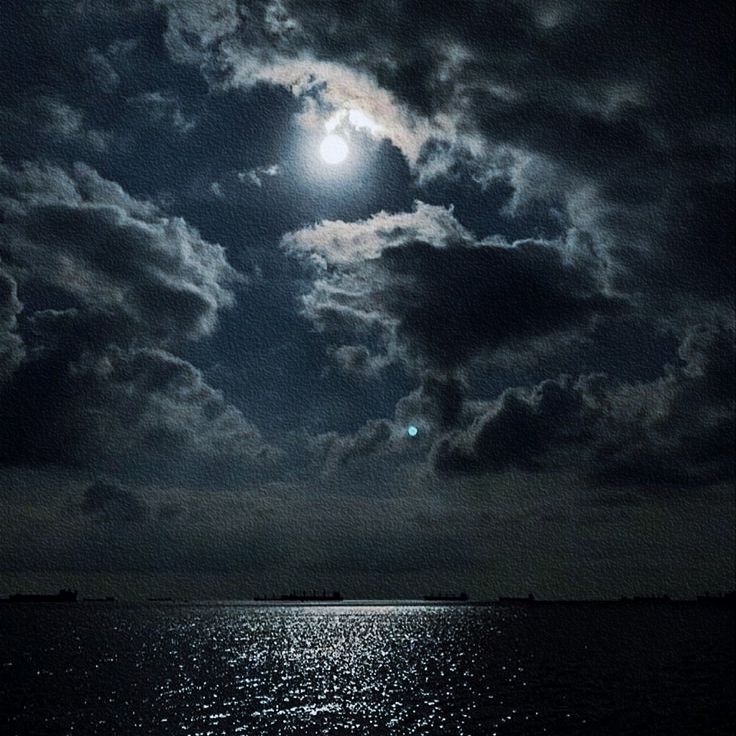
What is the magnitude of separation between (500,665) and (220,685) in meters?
45.8

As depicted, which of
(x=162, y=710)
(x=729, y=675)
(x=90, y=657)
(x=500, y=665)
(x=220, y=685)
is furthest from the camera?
(x=90, y=657)

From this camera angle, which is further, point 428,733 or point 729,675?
point 729,675

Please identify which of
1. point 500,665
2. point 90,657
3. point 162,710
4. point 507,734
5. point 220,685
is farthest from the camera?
point 90,657

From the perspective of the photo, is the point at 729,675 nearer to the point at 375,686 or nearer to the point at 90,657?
the point at 375,686

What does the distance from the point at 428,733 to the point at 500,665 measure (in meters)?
58.1

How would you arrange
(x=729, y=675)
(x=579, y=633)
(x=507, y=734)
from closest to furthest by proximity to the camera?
(x=507, y=734), (x=729, y=675), (x=579, y=633)

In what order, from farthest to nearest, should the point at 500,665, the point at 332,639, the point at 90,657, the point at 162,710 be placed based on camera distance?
the point at 332,639 → the point at 90,657 → the point at 500,665 → the point at 162,710

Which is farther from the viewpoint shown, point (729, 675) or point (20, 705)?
point (729, 675)

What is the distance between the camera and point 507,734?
58.0 meters

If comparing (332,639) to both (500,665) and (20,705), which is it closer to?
(500,665)

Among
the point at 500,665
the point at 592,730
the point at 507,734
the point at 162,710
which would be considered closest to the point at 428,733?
the point at 507,734

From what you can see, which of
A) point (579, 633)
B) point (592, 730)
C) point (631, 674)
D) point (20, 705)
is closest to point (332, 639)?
point (579, 633)

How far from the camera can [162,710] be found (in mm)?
68875

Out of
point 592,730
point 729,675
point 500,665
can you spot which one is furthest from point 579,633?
point 592,730
